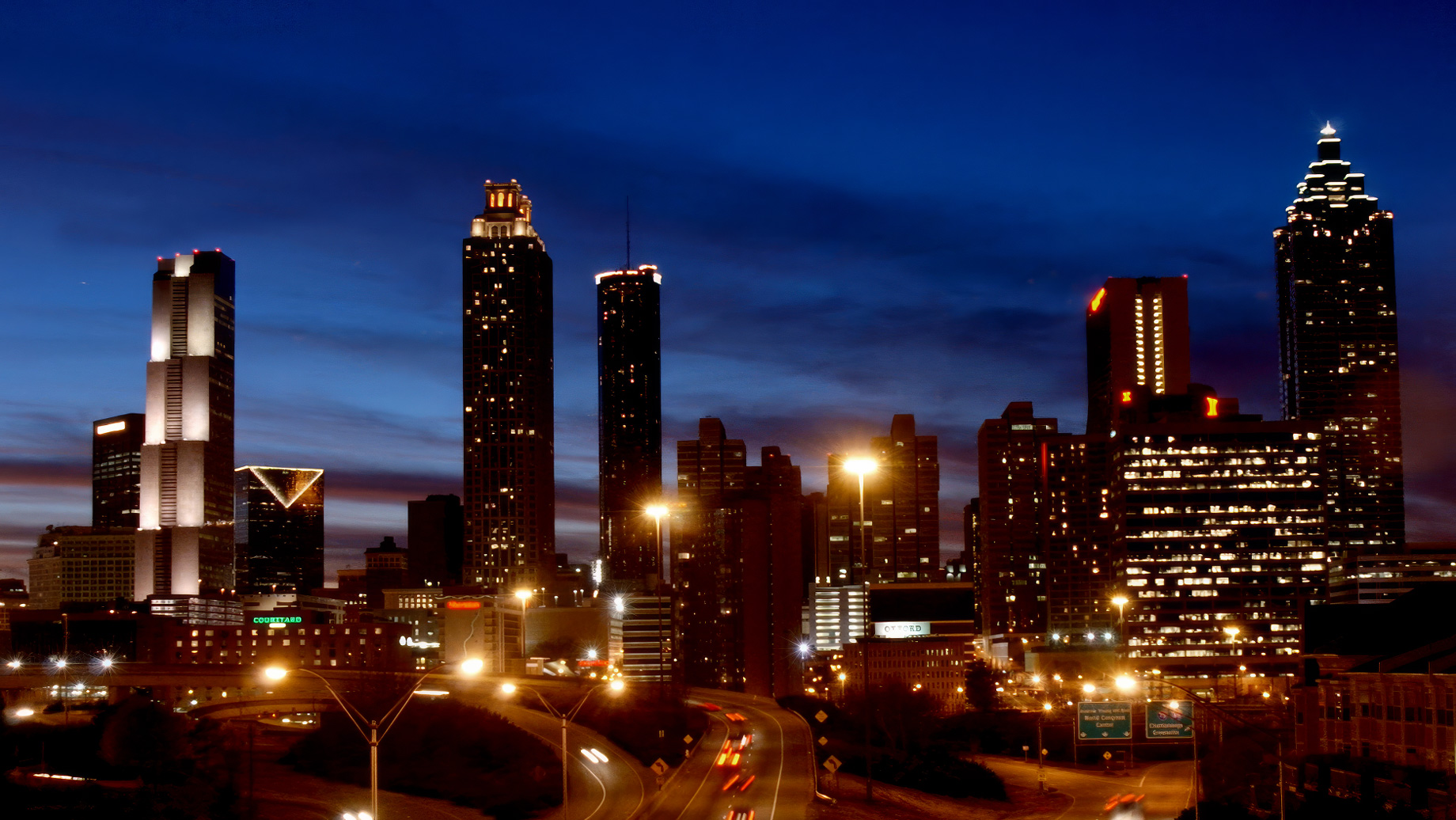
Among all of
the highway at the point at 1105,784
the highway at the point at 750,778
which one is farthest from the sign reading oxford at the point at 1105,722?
the highway at the point at 750,778

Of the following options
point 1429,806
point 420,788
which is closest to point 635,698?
point 420,788

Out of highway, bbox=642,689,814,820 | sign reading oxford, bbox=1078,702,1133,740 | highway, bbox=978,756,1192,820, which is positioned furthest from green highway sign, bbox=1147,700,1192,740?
highway, bbox=642,689,814,820

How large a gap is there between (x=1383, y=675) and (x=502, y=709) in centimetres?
5935

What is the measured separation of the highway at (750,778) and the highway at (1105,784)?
12762mm

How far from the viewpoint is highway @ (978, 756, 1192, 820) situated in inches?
2936

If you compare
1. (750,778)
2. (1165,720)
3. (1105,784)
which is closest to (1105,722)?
(1165,720)

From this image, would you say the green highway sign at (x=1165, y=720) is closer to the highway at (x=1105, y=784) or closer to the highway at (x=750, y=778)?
the highway at (x=1105, y=784)

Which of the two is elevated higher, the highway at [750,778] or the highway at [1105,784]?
the highway at [750,778]

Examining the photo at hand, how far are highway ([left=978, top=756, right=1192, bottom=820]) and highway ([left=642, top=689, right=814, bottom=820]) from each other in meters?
12.8

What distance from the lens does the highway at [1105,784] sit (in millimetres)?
74562

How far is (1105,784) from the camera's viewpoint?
8869 cm

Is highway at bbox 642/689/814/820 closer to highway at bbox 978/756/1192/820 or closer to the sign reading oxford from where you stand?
highway at bbox 978/756/1192/820

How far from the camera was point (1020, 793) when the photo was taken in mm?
Answer: 83000

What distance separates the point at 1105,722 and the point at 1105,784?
2017cm
